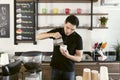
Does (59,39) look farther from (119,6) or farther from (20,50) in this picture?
(119,6)

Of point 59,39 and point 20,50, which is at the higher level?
point 59,39

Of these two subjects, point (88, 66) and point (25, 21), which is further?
point (25, 21)

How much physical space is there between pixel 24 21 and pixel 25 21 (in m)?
0.02

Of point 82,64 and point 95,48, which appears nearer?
point 82,64

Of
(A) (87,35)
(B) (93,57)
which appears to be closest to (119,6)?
(A) (87,35)

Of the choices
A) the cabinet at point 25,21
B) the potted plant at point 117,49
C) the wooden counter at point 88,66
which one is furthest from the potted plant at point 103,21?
the cabinet at point 25,21

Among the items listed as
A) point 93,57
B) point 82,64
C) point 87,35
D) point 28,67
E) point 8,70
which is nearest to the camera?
point 8,70

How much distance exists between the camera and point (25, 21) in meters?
4.35

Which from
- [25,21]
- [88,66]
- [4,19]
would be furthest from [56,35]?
[4,19]

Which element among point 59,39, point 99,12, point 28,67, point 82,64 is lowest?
point 82,64

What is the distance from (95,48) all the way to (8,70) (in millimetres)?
2605

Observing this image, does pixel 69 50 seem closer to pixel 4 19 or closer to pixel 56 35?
pixel 56 35

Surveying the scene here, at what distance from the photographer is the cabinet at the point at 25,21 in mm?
4324

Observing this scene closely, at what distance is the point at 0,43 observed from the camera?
14.6 ft
